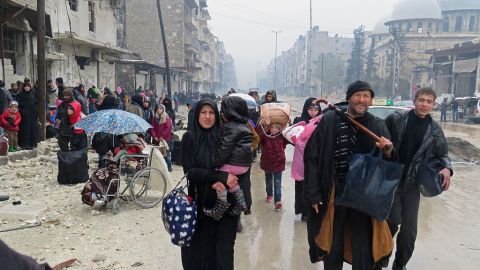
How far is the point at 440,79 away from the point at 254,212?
131 feet

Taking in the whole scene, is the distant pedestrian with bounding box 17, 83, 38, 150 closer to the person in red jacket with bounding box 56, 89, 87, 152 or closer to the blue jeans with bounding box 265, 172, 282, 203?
the person in red jacket with bounding box 56, 89, 87, 152

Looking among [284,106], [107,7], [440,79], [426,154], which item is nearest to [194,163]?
[426,154]

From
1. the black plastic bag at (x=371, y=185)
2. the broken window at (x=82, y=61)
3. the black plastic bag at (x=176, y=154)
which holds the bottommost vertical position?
the black plastic bag at (x=176, y=154)

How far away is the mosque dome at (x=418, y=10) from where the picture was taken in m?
60.8

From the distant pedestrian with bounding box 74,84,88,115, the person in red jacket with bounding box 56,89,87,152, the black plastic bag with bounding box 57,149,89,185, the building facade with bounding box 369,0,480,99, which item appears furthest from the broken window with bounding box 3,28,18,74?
the building facade with bounding box 369,0,480,99

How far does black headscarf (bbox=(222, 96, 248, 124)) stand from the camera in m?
3.30

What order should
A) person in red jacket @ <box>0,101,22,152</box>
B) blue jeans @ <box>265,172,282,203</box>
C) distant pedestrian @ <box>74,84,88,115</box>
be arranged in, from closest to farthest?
1. blue jeans @ <box>265,172,282,203</box>
2. person in red jacket @ <box>0,101,22,152</box>
3. distant pedestrian @ <box>74,84,88,115</box>

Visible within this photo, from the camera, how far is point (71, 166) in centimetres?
778

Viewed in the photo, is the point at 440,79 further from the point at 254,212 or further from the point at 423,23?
the point at 254,212

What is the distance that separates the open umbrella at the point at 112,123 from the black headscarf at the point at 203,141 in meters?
3.39

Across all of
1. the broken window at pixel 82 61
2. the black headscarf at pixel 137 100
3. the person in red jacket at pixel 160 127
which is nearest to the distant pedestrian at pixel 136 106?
the black headscarf at pixel 137 100

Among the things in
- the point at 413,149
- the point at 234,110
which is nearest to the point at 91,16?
the point at 234,110

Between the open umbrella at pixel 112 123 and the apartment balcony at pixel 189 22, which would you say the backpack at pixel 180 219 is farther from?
the apartment balcony at pixel 189 22

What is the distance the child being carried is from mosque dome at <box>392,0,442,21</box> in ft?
214
